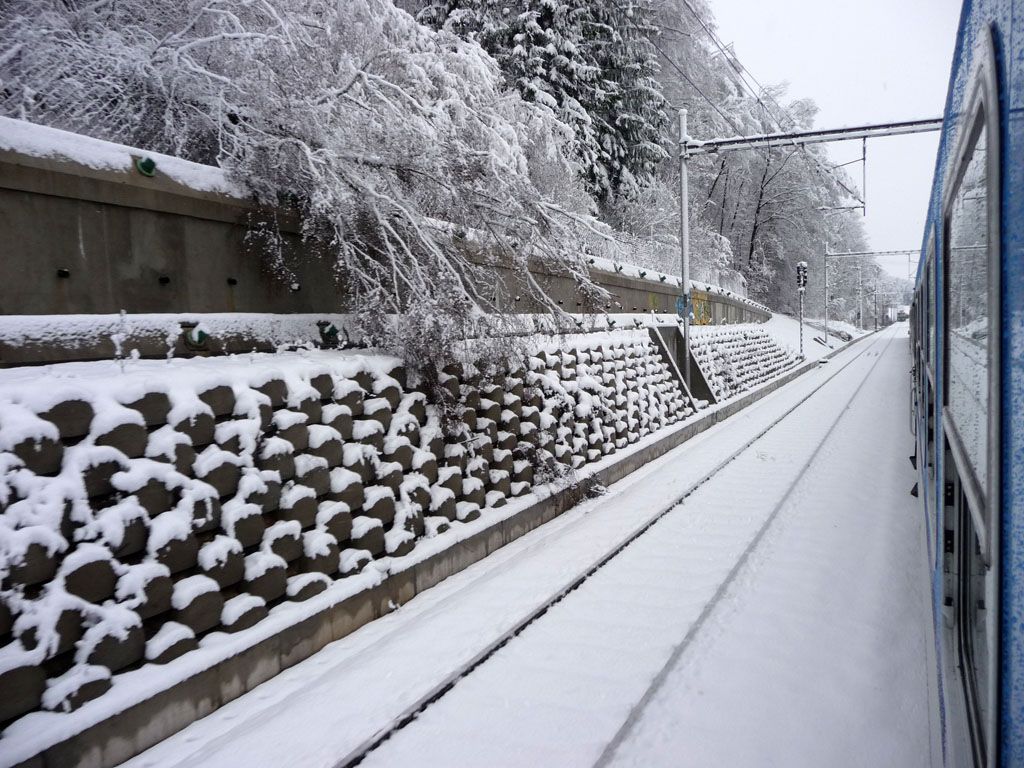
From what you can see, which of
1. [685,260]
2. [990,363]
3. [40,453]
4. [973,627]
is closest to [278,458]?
[40,453]

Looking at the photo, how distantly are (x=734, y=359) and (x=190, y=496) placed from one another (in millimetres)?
17512

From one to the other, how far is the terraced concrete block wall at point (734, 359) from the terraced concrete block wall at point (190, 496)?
35.4 feet

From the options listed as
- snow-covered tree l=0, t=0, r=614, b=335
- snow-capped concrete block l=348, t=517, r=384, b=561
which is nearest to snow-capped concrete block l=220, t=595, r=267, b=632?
snow-capped concrete block l=348, t=517, r=384, b=561

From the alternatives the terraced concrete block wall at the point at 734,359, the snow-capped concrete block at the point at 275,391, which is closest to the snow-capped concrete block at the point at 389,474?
the snow-capped concrete block at the point at 275,391

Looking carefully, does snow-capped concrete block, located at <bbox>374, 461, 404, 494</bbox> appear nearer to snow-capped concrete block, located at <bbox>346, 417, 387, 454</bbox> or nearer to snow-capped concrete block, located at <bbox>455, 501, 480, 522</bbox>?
snow-capped concrete block, located at <bbox>346, 417, 387, 454</bbox>

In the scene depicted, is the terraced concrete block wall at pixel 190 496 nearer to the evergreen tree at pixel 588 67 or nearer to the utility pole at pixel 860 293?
the evergreen tree at pixel 588 67

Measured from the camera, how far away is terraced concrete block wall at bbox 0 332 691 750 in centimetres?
295

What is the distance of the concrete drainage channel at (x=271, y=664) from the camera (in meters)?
3.09

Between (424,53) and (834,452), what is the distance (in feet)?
34.9

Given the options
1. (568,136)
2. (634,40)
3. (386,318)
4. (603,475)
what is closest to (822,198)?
(634,40)

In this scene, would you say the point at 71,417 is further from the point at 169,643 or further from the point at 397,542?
the point at 397,542

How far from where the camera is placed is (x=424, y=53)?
13039 millimetres

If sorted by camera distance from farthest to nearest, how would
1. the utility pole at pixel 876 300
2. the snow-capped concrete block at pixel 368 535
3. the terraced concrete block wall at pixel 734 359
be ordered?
→ the utility pole at pixel 876 300 → the terraced concrete block wall at pixel 734 359 → the snow-capped concrete block at pixel 368 535

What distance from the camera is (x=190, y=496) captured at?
12.1 ft
